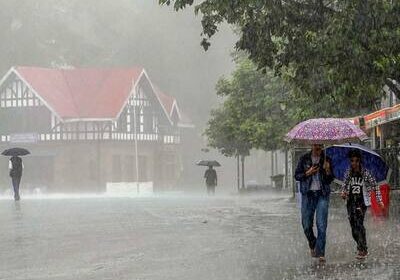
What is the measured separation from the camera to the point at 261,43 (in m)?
→ 16.6

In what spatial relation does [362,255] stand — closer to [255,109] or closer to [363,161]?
[363,161]

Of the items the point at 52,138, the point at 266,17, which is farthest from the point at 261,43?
the point at 52,138

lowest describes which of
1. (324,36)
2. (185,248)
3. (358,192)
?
(185,248)

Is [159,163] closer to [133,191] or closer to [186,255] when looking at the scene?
[133,191]

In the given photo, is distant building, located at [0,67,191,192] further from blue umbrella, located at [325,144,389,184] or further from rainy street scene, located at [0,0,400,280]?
blue umbrella, located at [325,144,389,184]

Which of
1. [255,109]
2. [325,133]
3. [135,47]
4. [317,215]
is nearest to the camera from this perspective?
[317,215]

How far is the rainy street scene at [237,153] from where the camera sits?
1012 centimetres

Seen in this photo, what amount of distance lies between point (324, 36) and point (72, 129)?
1809 inches

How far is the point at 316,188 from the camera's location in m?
9.99

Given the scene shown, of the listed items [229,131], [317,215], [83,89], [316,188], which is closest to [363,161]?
[316,188]

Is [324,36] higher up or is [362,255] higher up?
[324,36]

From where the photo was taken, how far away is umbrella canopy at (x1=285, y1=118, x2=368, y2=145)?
1039 centimetres

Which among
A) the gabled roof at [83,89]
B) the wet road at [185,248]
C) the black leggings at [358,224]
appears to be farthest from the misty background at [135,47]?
the black leggings at [358,224]

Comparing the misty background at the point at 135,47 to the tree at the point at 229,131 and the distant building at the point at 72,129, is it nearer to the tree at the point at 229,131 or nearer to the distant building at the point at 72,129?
the distant building at the point at 72,129
